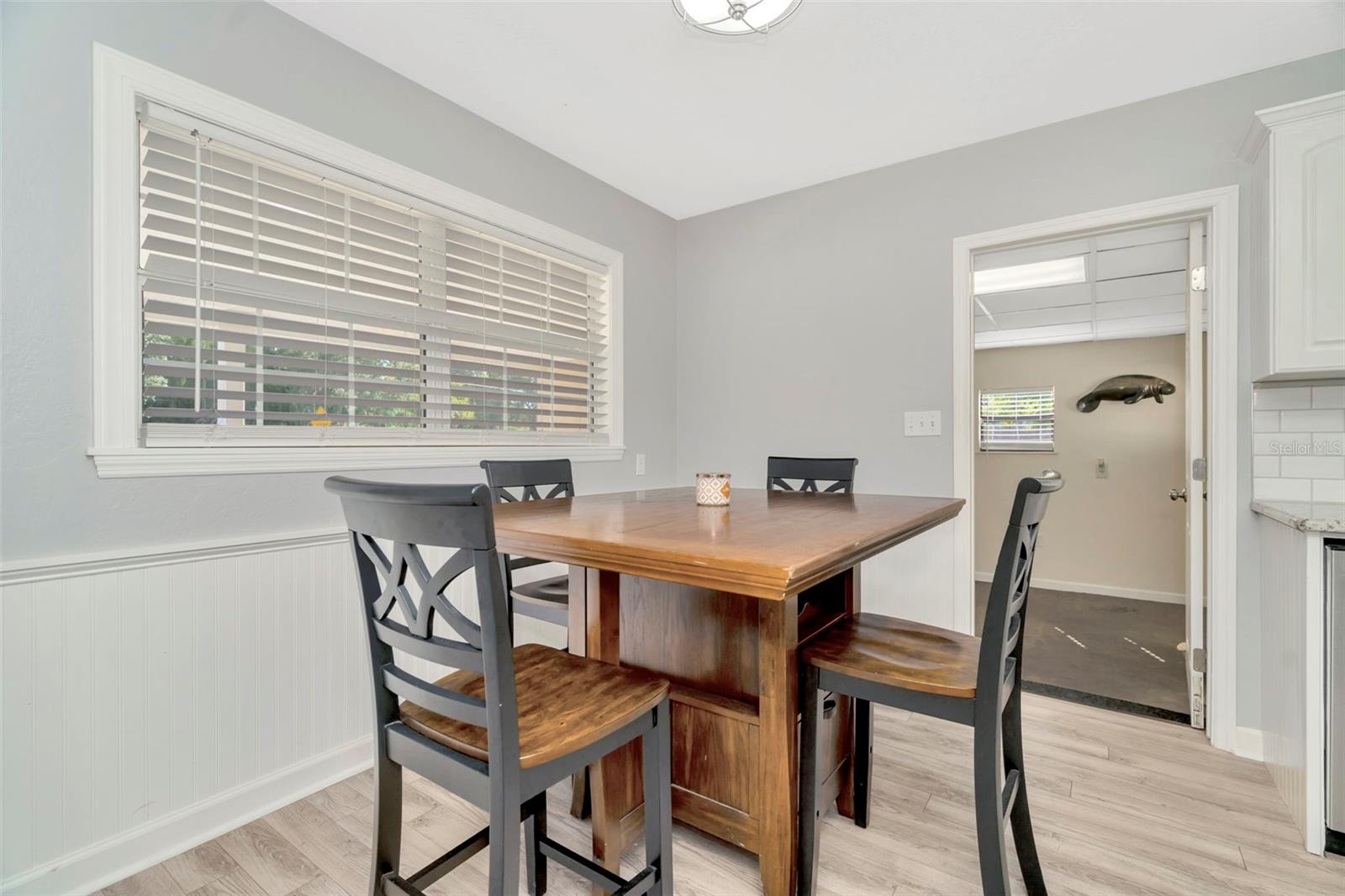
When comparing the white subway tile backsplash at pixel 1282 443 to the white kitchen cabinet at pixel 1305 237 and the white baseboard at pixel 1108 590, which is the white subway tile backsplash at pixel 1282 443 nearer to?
the white kitchen cabinet at pixel 1305 237

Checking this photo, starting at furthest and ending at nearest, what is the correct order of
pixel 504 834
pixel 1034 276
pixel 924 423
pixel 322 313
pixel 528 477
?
pixel 1034 276, pixel 924 423, pixel 528 477, pixel 322 313, pixel 504 834

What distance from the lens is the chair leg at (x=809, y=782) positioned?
133cm

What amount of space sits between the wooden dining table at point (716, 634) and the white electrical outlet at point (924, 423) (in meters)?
1.12

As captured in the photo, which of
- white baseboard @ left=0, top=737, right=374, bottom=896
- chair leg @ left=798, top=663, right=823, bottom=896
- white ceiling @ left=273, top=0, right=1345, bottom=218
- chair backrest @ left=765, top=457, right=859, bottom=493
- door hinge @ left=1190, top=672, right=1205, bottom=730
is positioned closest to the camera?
chair leg @ left=798, top=663, right=823, bottom=896

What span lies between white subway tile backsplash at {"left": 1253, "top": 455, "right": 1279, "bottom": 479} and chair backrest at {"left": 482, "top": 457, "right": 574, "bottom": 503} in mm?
2499

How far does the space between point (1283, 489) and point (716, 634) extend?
2183 millimetres

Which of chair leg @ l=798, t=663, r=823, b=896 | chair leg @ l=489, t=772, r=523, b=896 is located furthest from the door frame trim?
chair leg @ l=489, t=772, r=523, b=896

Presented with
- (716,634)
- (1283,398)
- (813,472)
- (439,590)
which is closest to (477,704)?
(439,590)

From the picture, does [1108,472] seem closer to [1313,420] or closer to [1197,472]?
[1197,472]

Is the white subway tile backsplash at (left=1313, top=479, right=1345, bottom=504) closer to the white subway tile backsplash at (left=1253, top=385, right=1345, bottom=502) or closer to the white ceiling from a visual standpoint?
the white subway tile backsplash at (left=1253, top=385, right=1345, bottom=502)

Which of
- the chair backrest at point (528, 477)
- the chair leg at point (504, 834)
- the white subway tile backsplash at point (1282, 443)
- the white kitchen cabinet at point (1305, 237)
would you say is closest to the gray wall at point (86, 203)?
the chair backrest at point (528, 477)

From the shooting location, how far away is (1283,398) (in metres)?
2.10

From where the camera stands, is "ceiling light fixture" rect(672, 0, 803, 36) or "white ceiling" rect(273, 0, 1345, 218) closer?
"ceiling light fixture" rect(672, 0, 803, 36)

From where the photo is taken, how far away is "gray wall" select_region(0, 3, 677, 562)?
1409 mm
